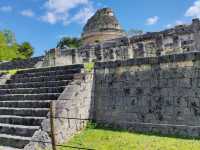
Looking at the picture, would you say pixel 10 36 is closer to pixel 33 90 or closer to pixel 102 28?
pixel 102 28

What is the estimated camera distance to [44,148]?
7207 mm

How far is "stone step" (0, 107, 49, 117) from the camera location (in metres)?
8.38

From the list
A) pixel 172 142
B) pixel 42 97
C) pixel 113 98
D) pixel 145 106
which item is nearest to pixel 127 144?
pixel 172 142

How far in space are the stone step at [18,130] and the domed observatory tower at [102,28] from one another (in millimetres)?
32315

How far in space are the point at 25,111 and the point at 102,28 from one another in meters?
33.2

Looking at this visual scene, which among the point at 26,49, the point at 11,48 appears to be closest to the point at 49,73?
the point at 11,48

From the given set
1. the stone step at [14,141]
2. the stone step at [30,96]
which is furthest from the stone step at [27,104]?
the stone step at [14,141]

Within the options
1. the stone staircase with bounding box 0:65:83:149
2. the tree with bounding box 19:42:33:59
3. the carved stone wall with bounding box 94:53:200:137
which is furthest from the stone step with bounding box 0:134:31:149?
the tree with bounding box 19:42:33:59

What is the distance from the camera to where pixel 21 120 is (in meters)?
8.47

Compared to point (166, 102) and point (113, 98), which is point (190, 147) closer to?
point (166, 102)

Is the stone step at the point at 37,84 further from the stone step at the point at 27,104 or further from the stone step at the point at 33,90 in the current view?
the stone step at the point at 27,104

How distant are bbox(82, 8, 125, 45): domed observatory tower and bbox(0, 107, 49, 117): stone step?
3136cm

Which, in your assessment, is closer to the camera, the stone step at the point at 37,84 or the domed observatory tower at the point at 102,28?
the stone step at the point at 37,84

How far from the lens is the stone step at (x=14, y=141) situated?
7.47m
